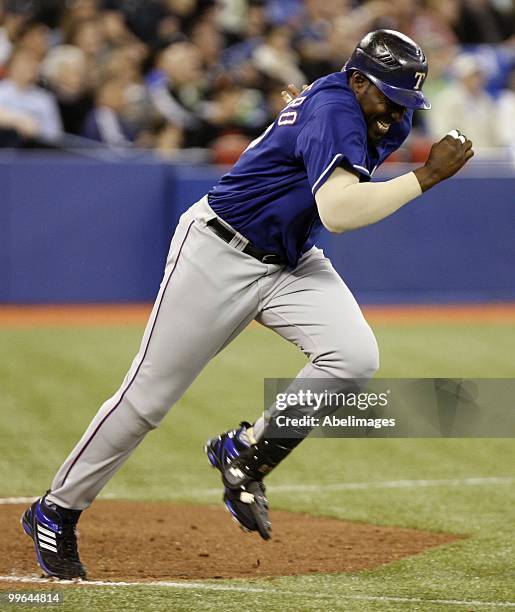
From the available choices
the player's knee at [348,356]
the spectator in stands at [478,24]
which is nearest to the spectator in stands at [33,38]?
the spectator in stands at [478,24]

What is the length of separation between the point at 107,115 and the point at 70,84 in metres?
0.56

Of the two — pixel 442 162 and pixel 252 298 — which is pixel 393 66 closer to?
pixel 442 162

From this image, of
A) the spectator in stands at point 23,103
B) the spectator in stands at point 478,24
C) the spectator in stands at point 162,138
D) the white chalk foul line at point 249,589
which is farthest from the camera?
the spectator in stands at point 478,24

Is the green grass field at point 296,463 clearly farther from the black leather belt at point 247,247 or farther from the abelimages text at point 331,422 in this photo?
the black leather belt at point 247,247

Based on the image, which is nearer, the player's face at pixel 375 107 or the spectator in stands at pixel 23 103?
the player's face at pixel 375 107

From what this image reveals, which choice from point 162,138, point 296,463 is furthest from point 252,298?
point 162,138

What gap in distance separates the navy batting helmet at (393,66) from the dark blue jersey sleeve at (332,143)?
17cm

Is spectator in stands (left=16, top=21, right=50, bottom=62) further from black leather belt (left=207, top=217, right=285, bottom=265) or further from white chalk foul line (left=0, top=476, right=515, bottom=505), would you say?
black leather belt (left=207, top=217, right=285, bottom=265)

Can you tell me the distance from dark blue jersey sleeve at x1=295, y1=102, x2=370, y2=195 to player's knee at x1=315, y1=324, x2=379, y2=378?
2.02 feet

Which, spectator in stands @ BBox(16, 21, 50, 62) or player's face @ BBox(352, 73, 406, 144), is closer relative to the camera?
player's face @ BBox(352, 73, 406, 144)

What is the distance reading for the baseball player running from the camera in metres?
4.61

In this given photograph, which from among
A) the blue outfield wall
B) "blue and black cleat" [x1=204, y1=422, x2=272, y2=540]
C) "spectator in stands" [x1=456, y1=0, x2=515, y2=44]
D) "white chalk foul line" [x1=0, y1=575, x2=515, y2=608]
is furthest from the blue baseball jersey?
"spectator in stands" [x1=456, y1=0, x2=515, y2=44]

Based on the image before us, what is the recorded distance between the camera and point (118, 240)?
1283 centimetres

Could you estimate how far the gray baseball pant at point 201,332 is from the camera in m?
4.69
